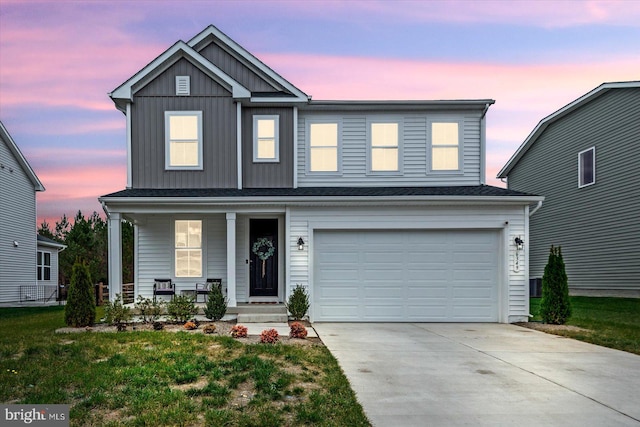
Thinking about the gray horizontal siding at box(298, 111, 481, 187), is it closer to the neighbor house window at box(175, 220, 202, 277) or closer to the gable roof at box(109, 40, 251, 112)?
the gable roof at box(109, 40, 251, 112)

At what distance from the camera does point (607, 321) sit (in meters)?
12.2

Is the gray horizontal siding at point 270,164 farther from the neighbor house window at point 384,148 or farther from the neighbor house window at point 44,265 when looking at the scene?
the neighbor house window at point 44,265

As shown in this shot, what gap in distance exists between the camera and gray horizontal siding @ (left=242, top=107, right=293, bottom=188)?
13.2m

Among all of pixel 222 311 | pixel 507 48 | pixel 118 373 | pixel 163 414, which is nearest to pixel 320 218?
pixel 222 311

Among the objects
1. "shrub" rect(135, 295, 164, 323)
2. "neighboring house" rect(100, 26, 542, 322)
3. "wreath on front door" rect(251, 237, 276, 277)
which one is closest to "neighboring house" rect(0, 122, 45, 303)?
"neighboring house" rect(100, 26, 542, 322)

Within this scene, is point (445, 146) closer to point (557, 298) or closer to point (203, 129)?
point (557, 298)

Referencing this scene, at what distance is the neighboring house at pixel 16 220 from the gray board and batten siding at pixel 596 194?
925 inches

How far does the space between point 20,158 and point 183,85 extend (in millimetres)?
12773

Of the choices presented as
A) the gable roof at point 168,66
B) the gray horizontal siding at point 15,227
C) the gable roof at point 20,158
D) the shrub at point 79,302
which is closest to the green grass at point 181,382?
the shrub at point 79,302

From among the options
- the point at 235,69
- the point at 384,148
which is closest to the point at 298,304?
the point at 384,148

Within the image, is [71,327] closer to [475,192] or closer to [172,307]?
[172,307]

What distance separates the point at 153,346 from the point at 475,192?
854 centimetres

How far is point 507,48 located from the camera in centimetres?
1672

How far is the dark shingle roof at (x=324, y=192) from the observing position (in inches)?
463
